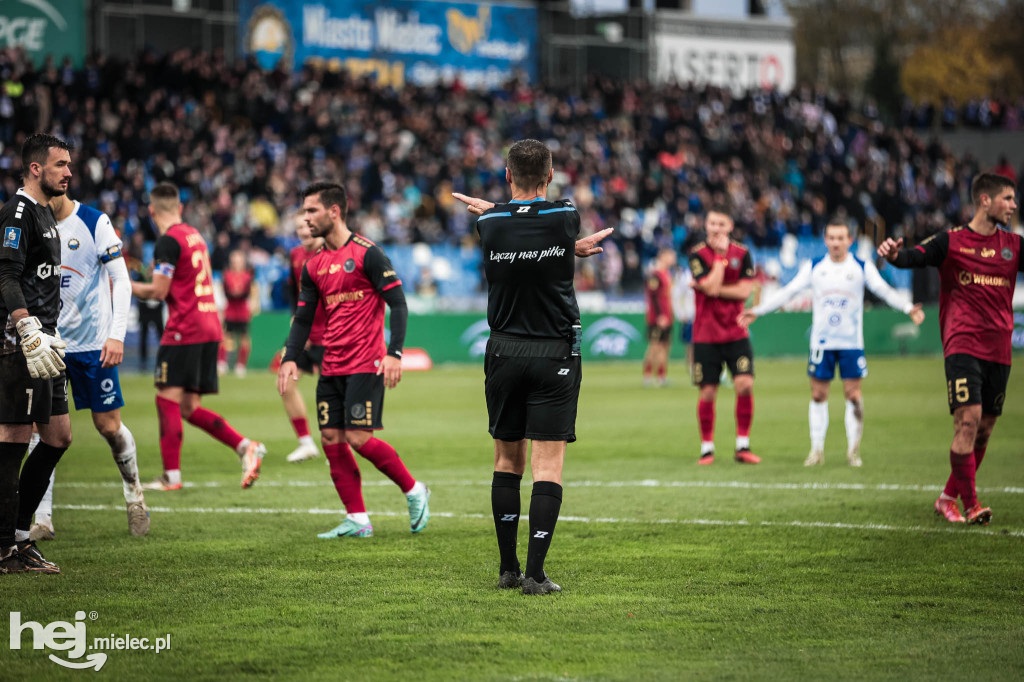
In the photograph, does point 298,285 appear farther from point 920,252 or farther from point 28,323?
point 920,252

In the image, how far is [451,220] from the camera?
32.2 meters

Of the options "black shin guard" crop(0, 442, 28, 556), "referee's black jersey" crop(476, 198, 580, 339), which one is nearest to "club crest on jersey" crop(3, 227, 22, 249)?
"black shin guard" crop(0, 442, 28, 556)

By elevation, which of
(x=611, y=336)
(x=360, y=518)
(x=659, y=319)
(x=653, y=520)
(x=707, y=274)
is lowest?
(x=611, y=336)

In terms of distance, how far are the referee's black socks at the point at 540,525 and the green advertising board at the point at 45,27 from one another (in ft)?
94.7

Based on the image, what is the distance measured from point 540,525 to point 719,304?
22.7ft

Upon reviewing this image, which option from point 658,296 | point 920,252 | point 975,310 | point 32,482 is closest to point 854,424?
point 975,310

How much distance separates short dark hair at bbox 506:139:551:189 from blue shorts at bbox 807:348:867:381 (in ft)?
21.3

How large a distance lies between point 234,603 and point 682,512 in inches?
157

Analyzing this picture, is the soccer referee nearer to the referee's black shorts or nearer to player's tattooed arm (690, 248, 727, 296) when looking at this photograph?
the referee's black shorts

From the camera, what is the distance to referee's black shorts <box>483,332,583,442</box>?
20.7 feet

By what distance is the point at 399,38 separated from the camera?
40.1 metres

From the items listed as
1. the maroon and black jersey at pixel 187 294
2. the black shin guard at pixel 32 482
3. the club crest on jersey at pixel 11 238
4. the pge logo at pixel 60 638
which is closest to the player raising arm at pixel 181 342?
the maroon and black jersey at pixel 187 294

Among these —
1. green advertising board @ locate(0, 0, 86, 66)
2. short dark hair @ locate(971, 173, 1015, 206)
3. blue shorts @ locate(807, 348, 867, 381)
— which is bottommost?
blue shorts @ locate(807, 348, 867, 381)

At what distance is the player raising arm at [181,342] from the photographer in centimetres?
1063
